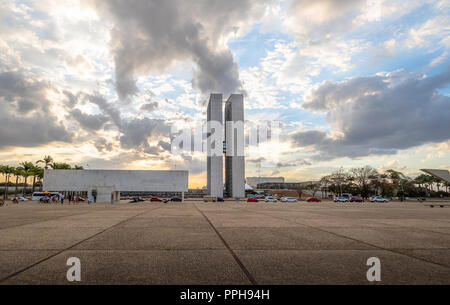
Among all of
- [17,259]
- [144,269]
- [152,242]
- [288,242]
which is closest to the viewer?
[144,269]

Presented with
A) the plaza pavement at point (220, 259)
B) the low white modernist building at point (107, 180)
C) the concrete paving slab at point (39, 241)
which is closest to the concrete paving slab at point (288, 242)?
the plaza pavement at point (220, 259)

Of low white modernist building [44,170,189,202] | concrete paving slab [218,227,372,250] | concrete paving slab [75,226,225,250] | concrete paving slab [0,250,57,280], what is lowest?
concrete paving slab [218,227,372,250]

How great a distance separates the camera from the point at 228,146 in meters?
129

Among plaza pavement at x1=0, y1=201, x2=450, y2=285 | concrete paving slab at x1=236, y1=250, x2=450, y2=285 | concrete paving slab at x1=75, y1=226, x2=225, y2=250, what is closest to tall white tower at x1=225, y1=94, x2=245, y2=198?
concrete paving slab at x1=75, y1=226, x2=225, y2=250

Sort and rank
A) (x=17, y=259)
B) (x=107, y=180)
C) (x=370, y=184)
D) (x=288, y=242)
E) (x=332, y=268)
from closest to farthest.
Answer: (x=332, y=268)
(x=17, y=259)
(x=288, y=242)
(x=107, y=180)
(x=370, y=184)

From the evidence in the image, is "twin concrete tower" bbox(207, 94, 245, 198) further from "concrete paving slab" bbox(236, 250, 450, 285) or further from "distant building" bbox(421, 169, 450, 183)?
"concrete paving slab" bbox(236, 250, 450, 285)

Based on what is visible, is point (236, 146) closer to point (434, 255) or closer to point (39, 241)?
point (39, 241)

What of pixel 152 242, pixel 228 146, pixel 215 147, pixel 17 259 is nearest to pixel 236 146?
pixel 228 146

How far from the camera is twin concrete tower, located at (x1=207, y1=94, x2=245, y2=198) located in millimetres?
119606

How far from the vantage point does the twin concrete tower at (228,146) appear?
392 feet

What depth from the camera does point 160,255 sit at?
294 inches

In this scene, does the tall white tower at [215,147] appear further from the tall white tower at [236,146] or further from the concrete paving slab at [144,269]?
the concrete paving slab at [144,269]

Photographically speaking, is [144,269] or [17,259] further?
[17,259]
